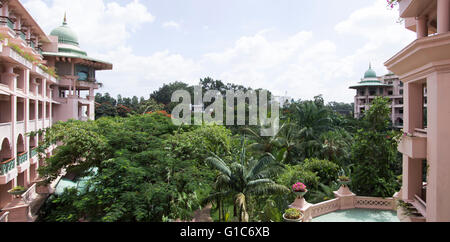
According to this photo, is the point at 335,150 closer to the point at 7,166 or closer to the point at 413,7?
the point at 413,7

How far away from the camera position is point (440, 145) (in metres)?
5.94

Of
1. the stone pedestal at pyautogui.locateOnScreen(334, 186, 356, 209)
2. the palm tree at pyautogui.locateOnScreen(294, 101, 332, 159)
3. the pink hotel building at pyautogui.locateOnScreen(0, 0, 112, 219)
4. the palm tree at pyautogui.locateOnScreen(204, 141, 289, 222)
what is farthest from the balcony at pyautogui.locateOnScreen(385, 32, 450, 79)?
the pink hotel building at pyautogui.locateOnScreen(0, 0, 112, 219)

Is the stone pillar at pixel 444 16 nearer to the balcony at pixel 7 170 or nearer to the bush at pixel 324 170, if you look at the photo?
the bush at pixel 324 170

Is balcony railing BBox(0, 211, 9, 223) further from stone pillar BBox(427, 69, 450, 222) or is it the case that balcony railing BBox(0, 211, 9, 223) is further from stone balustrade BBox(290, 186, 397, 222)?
stone pillar BBox(427, 69, 450, 222)

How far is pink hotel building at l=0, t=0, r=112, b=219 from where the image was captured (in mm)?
15359

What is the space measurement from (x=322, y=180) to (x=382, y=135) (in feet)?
15.1

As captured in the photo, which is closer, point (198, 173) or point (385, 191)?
point (198, 173)

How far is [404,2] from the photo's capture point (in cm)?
806

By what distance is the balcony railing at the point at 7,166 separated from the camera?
14.0m

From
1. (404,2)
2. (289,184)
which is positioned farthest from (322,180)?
(404,2)

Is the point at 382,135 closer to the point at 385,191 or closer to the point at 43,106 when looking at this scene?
the point at 385,191

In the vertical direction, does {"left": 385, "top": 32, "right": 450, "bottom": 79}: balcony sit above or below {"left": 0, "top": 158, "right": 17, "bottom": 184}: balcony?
above

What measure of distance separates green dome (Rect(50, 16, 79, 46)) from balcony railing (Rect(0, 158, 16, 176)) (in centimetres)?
2049

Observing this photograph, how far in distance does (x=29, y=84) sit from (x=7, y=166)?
909cm
